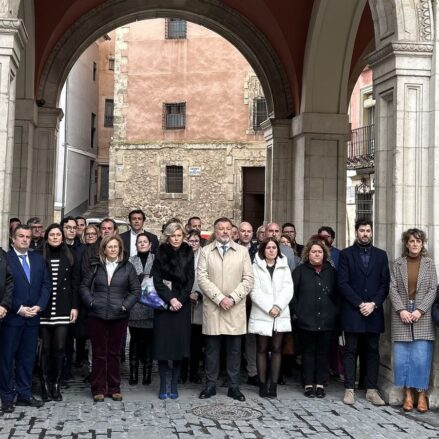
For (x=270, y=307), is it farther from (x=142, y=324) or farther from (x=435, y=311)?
(x=435, y=311)

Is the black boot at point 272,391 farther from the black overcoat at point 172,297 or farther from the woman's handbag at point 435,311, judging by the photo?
the woman's handbag at point 435,311

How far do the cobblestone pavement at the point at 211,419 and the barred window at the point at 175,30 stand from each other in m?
22.9

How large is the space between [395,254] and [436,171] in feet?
3.01

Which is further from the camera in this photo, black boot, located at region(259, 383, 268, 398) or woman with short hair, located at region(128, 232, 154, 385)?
woman with short hair, located at region(128, 232, 154, 385)

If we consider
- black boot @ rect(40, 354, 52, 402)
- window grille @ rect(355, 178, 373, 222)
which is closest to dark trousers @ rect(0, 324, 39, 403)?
black boot @ rect(40, 354, 52, 402)

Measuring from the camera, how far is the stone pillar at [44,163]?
12.2m

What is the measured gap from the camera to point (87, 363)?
26.8 ft

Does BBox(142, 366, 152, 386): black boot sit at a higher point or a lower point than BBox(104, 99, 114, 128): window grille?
lower

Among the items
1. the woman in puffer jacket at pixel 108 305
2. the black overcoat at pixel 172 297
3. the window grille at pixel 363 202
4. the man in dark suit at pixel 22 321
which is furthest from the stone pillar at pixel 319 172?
the window grille at pixel 363 202

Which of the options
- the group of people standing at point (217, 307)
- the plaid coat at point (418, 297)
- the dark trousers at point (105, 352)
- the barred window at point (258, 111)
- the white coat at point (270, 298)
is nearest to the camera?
the group of people standing at point (217, 307)

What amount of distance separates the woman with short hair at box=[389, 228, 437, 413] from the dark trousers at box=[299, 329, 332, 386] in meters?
0.71

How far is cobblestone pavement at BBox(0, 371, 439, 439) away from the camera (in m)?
5.42

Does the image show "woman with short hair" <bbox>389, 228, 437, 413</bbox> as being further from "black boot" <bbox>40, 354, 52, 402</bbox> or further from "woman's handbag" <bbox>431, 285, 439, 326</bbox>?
"black boot" <bbox>40, 354, 52, 402</bbox>

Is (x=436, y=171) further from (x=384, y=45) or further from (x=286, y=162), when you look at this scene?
(x=286, y=162)
